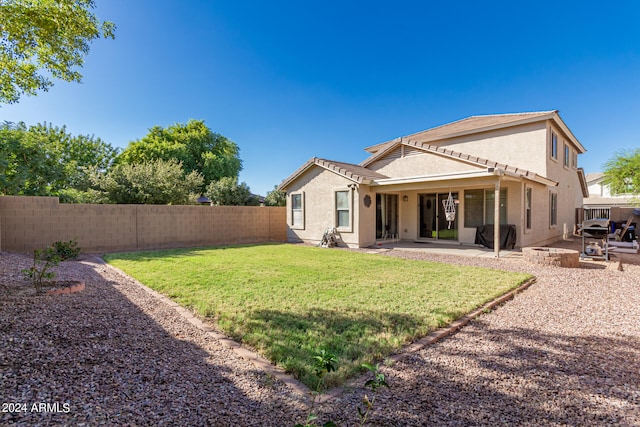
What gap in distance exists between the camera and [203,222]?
14375mm

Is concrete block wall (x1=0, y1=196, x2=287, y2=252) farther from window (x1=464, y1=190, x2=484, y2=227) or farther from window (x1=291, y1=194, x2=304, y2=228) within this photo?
window (x1=464, y1=190, x2=484, y2=227)

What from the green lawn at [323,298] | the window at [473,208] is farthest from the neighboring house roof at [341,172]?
the green lawn at [323,298]

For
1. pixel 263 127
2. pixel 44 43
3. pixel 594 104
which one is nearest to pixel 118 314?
pixel 44 43

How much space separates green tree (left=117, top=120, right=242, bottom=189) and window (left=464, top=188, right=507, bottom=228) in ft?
Answer: 91.2

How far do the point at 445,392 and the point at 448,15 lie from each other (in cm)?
1458

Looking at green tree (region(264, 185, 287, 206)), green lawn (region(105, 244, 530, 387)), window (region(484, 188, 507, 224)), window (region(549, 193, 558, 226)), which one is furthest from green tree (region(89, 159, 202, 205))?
window (region(549, 193, 558, 226))

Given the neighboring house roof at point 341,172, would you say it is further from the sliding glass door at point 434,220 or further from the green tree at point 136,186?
the green tree at point 136,186

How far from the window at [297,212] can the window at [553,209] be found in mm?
11969

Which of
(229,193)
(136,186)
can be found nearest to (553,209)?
(229,193)

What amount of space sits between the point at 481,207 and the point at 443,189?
165cm

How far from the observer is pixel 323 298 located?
5383 millimetres

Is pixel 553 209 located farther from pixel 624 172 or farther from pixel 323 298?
pixel 323 298

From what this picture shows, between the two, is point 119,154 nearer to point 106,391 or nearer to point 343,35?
point 343,35

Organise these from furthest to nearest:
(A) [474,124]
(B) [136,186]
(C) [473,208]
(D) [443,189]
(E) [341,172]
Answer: (B) [136,186], (A) [474,124], (D) [443,189], (E) [341,172], (C) [473,208]
